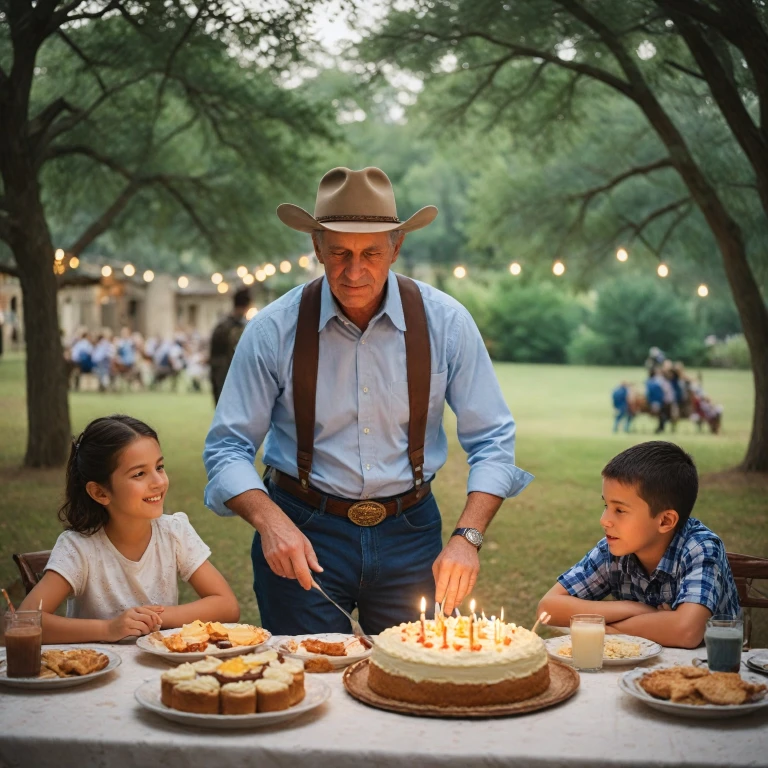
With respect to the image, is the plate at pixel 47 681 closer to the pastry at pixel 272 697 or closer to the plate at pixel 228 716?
the plate at pixel 228 716

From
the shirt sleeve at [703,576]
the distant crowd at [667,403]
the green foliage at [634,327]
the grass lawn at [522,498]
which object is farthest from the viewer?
the green foliage at [634,327]

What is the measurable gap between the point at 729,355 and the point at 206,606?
152ft

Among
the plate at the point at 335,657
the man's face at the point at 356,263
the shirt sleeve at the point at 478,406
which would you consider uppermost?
the man's face at the point at 356,263

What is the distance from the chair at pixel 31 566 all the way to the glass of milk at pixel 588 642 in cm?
183

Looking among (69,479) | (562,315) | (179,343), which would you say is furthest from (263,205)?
(562,315)

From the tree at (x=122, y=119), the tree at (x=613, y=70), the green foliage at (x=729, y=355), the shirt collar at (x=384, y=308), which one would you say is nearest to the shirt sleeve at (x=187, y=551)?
the shirt collar at (x=384, y=308)

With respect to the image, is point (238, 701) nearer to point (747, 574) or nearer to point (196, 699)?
point (196, 699)

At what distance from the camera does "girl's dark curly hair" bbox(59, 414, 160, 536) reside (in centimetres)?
357

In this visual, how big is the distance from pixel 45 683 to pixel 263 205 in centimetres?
1381

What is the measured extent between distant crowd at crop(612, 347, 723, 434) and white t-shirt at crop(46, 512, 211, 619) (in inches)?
731

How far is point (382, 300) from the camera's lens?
354 centimetres

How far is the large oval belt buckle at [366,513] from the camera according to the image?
3463 millimetres

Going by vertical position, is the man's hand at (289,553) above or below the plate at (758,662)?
above

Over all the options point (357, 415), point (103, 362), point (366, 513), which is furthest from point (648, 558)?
point (103, 362)
